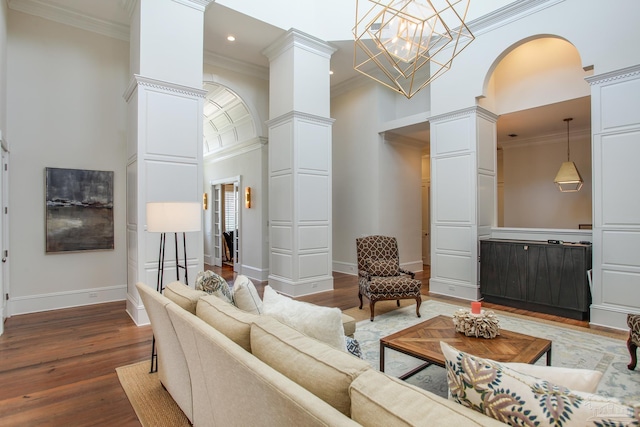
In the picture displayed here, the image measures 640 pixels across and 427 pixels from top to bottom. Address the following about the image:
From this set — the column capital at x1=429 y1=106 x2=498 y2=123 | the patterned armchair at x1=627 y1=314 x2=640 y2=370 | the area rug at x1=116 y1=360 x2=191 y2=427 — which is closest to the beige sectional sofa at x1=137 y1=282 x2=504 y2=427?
the area rug at x1=116 y1=360 x2=191 y2=427

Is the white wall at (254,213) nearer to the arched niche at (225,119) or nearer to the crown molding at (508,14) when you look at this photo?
the arched niche at (225,119)

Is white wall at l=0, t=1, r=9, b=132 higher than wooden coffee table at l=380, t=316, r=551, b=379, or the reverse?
white wall at l=0, t=1, r=9, b=132

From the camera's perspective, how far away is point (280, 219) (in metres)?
6.00

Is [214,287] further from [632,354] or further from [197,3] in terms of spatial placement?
[197,3]

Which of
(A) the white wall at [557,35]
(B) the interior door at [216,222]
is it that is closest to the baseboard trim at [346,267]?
(B) the interior door at [216,222]

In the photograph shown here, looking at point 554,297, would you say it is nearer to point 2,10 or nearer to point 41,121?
point 41,121

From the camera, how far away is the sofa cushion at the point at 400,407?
83 centimetres

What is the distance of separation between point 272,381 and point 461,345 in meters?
1.90

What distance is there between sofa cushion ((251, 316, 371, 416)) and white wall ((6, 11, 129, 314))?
4710mm

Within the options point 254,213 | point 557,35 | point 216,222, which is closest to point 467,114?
point 557,35

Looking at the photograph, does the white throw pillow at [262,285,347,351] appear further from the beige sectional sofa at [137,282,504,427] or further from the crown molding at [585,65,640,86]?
the crown molding at [585,65,640,86]

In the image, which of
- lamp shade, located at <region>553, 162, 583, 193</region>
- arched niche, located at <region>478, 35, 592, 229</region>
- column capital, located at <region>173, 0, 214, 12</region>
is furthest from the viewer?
lamp shade, located at <region>553, 162, 583, 193</region>

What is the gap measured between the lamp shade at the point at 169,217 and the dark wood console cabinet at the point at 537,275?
432 cm

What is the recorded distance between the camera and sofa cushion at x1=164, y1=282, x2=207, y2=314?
7.14ft
